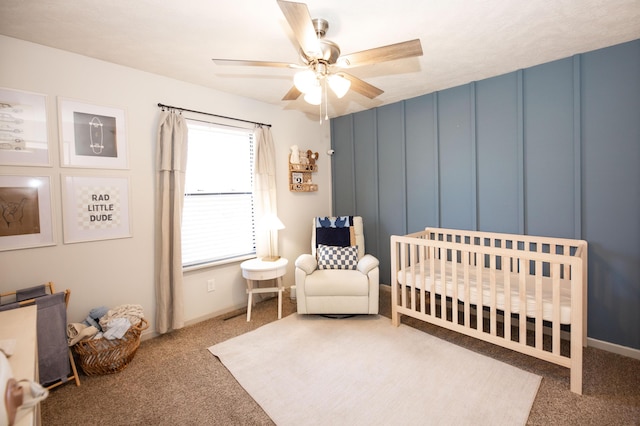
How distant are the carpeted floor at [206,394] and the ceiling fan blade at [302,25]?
211cm

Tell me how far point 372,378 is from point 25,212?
271 centimetres

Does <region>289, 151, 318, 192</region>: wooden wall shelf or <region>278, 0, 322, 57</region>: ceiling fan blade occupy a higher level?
<region>278, 0, 322, 57</region>: ceiling fan blade

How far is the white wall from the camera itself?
2.05 m

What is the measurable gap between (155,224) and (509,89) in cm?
350

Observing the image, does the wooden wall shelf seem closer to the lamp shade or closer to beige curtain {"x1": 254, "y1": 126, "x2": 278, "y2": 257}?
beige curtain {"x1": 254, "y1": 126, "x2": 278, "y2": 257}

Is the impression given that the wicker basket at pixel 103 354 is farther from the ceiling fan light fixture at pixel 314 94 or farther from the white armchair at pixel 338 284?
the ceiling fan light fixture at pixel 314 94

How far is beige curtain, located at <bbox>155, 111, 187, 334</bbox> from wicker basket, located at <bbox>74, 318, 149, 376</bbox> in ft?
1.55

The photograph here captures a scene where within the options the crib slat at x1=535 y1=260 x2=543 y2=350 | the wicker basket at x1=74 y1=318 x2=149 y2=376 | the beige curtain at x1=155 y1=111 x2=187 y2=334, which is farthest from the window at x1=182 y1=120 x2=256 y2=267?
the crib slat at x1=535 y1=260 x2=543 y2=350

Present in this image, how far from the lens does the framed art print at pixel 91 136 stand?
2.19 meters

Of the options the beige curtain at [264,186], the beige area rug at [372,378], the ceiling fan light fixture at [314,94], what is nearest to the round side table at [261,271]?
the beige curtain at [264,186]

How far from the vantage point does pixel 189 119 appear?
9.27ft

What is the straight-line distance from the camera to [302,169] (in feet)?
12.5

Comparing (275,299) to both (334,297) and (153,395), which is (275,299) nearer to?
(334,297)

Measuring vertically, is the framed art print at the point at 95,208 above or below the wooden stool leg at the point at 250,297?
above
